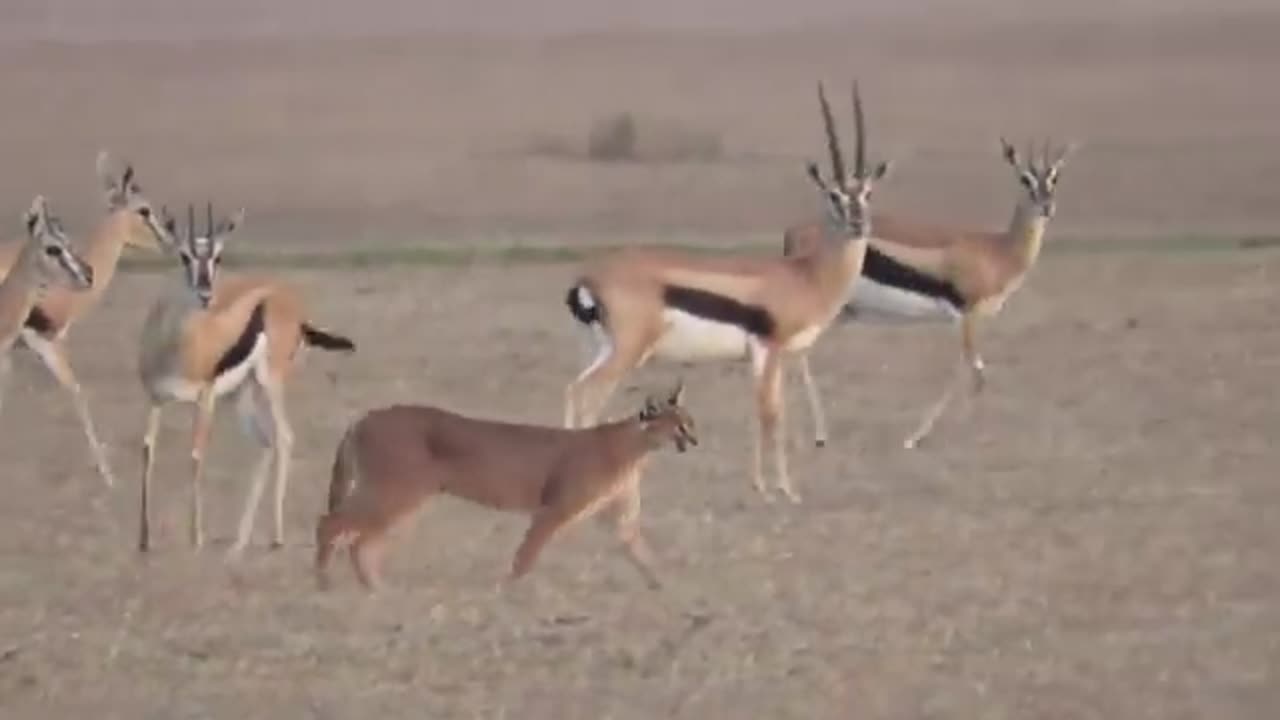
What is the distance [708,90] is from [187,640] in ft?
142

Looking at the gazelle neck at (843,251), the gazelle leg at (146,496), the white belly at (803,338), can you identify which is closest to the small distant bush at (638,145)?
the gazelle neck at (843,251)

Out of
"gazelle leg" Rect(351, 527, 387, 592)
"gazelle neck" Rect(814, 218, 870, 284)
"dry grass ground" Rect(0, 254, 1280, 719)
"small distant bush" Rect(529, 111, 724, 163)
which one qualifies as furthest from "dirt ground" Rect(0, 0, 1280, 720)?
"small distant bush" Rect(529, 111, 724, 163)

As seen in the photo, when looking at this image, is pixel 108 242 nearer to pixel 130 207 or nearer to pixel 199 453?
pixel 130 207

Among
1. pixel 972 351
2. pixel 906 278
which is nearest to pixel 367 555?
pixel 972 351

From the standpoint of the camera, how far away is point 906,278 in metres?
17.4

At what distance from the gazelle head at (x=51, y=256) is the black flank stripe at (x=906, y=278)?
14.2 feet

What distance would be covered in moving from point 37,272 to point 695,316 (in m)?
2.80

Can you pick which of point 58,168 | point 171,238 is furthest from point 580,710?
point 58,168

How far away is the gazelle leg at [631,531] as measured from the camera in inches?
466

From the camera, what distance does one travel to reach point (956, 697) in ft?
32.8

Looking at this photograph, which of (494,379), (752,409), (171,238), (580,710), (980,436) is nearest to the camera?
(580,710)

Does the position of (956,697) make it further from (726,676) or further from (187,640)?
(187,640)

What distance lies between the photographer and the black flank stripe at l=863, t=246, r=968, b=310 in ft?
56.7

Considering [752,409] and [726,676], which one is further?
[752,409]
